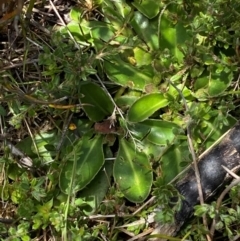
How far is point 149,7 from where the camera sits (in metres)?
1.82

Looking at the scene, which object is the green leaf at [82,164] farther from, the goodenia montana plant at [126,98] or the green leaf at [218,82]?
the green leaf at [218,82]

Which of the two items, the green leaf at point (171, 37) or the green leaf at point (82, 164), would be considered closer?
the green leaf at point (82, 164)

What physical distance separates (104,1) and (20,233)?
793 millimetres

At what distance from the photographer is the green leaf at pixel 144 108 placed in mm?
1753

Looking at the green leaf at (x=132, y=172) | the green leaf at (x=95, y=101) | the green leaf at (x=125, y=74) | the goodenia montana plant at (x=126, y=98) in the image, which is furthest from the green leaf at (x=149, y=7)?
the green leaf at (x=132, y=172)

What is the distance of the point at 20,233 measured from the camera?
1.64m

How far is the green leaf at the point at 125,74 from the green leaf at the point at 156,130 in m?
0.12

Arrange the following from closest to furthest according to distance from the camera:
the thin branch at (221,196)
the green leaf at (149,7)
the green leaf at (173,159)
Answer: the thin branch at (221,196)
the green leaf at (173,159)
the green leaf at (149,7)

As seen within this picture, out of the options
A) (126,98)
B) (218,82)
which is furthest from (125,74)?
(218,82)

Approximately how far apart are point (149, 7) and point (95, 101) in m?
0.36

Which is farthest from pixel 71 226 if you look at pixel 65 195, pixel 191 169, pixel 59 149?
pixel 191 169

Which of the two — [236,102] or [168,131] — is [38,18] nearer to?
[168,131]

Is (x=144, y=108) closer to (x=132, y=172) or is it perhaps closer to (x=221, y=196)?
(x=132, y=172)

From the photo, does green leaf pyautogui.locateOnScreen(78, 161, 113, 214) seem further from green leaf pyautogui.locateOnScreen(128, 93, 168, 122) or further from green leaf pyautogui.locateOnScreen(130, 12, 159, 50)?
green leaf pyautogui.locateOnScreen(130, 12, 159, 50)
